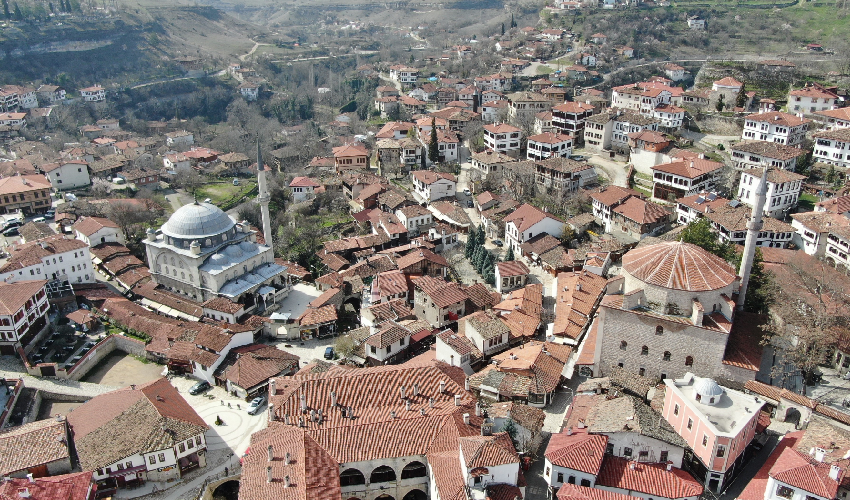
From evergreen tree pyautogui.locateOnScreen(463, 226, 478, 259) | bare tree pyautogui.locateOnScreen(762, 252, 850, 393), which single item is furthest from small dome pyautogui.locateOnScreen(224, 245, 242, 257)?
bare tree pyautogui.locateOnScreen(762, 252, 850, 393)

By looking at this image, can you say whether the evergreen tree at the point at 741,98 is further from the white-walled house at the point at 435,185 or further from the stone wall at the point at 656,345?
the stone wall at the point at 656,345

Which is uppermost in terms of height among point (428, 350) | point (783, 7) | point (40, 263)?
point (783, 7)

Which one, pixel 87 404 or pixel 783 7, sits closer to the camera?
pixel 87 404

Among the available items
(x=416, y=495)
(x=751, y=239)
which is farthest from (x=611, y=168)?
(x=416, y=495)

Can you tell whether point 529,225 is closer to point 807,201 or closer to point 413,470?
point 807,201

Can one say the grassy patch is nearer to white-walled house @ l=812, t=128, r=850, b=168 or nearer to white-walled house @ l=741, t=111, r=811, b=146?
white-walled house @ l=812, t=128, r=850, b=168

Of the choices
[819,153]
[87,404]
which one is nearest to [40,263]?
[87,404]

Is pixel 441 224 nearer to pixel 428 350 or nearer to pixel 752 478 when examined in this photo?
pixel 428 350

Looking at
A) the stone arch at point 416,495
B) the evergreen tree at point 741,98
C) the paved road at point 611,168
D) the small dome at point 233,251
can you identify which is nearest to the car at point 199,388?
the small dome at point 233,251
